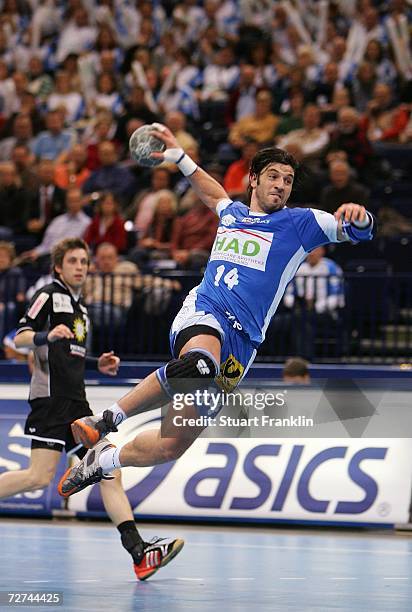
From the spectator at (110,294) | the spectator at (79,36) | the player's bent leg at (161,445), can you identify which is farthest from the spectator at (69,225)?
the player's bent leg at (161,445)

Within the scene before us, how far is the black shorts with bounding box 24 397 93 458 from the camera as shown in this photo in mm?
9656

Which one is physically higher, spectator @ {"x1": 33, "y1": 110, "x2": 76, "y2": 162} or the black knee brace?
spectator @ {"x1": 33, "y1": 110, "x2": 76, "y2": 162}

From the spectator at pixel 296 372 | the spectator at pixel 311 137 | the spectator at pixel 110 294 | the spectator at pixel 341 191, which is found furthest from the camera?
the spectator at pixel 311 137

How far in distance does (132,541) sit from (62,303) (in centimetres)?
208

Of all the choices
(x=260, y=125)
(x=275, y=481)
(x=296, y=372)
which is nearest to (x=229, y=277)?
(x=275, y=481)

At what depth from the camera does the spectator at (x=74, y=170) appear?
19312 millimetres

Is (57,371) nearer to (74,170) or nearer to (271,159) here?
(271,159)

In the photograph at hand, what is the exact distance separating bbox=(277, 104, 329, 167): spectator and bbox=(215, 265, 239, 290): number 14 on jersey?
9.58 m

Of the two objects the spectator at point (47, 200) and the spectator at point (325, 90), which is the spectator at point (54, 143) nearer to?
the spectator at point (47, 200)

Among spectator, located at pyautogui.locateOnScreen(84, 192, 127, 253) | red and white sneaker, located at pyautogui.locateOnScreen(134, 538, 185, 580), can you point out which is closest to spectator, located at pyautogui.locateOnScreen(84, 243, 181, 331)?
spectator, located at pyautogui.locateOnScreen(84, 192, 127, 253)

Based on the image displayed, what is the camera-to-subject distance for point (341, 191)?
1617 centimetres

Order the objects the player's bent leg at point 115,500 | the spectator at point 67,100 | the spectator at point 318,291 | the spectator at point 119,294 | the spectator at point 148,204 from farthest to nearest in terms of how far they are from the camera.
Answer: the spectator at point 67,100 → the spectator at point 148,204 → the spectator at point 119,294 → the spectator at point 318,291 → the player's bent leg at point 115,500

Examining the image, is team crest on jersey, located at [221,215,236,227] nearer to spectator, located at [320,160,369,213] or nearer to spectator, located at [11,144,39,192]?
spectator, located at [320,160,369,213]

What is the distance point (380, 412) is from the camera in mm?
12078
